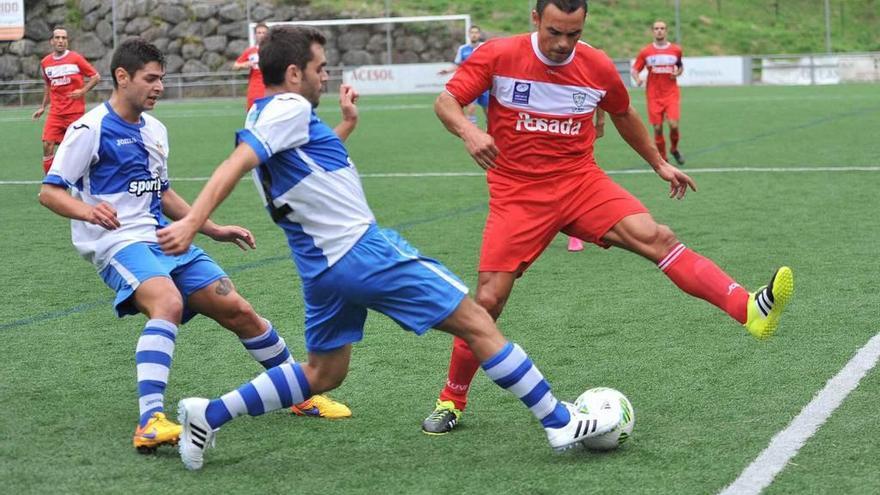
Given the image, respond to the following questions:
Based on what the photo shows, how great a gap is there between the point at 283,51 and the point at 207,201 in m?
Result: 0.62

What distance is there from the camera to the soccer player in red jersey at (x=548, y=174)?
5.11 metres

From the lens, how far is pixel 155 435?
4.72m

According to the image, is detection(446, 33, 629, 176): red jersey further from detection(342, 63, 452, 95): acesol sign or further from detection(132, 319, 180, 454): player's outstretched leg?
detection(342, 63, 452, 95): acesol sign

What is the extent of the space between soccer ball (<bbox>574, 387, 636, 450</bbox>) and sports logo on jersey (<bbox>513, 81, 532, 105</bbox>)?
1305mm

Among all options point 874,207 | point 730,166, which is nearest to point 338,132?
point 874,207

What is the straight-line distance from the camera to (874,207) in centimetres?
1121

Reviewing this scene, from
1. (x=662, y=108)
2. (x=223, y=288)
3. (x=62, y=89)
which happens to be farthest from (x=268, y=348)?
(x=662, y=108)

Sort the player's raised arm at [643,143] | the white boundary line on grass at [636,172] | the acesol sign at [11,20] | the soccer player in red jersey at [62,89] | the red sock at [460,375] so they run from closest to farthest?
the red sock at [460,375] < the player's raised arm at [643,143] < the white boundary line on grass at [636,172] < the soccer player in red jersey at [62,89] < the acesol sign at [11,20]

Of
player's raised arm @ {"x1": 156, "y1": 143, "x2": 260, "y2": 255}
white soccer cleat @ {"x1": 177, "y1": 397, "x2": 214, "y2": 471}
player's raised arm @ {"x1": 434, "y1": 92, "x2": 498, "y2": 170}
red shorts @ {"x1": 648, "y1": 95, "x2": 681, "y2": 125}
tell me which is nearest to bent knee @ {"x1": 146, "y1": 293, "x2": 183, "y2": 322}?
white soccer cleat @ {"x1": 177, "y1": 397, "x2": 214, "y2": 471}

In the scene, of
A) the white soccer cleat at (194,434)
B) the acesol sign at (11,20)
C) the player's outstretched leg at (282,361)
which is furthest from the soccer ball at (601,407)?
the acesol sign at (11,20)

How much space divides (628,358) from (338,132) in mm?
2099

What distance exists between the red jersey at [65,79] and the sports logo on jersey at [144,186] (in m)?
10.8

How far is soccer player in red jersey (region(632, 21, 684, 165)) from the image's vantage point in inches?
659

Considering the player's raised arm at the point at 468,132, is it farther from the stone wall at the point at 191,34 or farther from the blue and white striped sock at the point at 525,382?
the stone wall at the point at 191,34
